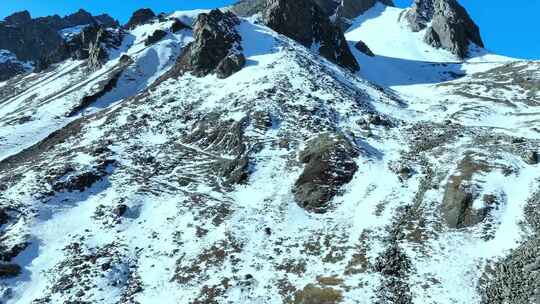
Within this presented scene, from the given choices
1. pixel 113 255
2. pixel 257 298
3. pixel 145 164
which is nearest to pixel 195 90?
pixel 145 164

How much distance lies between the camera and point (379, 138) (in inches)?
2176

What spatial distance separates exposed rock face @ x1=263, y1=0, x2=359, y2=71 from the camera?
4291 inches

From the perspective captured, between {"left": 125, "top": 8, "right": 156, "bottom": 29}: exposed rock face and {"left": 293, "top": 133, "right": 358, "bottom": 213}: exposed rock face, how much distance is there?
9097cm

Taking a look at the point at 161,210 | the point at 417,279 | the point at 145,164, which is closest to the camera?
the point at 417,279

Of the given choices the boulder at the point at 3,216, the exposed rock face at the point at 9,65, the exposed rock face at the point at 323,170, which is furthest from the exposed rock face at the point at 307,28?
the exposed rock face at the point at 9,65

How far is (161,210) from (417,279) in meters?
20.8

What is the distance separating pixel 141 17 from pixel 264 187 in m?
101

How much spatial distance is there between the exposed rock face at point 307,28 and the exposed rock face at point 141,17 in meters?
35.1

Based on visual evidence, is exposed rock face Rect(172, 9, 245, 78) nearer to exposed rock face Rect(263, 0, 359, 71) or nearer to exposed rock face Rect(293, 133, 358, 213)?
exposed rock face Rect(263, 0, 359, 71)

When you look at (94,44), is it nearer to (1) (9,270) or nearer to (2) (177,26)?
(2) (177,26)

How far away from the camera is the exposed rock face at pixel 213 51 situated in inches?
3086

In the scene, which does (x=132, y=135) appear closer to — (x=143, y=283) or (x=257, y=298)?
(x=143, y=283)

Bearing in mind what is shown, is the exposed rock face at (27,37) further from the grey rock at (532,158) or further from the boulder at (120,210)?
the grey rock at (532,158)

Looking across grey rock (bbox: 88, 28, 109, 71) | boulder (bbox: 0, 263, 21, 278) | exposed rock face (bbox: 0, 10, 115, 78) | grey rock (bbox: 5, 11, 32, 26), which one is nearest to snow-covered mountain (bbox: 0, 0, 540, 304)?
boulder (bbox: 0, 263, 21, 278)
